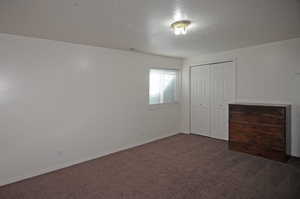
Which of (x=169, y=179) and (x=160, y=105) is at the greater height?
(x=160, y=105)

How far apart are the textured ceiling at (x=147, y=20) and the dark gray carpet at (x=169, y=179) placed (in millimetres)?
2313

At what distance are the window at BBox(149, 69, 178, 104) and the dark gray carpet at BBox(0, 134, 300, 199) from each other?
1.75 m

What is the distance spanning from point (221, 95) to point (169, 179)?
2843 mm

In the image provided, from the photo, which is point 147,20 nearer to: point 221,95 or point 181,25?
point 181,25

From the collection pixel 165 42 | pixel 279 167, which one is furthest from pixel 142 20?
pixel 279 167

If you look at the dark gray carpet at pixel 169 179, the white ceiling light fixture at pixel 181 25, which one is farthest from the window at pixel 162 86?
the white ceiling light fixture at pixel 181 25

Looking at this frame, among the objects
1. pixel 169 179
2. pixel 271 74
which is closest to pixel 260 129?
pixel 271 74

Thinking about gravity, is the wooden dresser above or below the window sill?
below

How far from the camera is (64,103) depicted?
324 centimetres

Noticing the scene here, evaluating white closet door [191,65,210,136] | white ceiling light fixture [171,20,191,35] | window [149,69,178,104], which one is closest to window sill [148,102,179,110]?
window [149,69,178,104]

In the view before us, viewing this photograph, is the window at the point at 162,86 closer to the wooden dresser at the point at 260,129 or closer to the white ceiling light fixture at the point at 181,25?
the wooden dresser at the point at 260,129

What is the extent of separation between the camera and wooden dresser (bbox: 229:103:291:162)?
10.5 ft

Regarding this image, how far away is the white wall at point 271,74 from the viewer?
135 inches

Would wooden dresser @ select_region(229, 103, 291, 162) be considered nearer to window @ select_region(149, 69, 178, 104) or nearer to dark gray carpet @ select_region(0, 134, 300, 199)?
dark gray carpet @ select_region(0, 134, 300, 199)
